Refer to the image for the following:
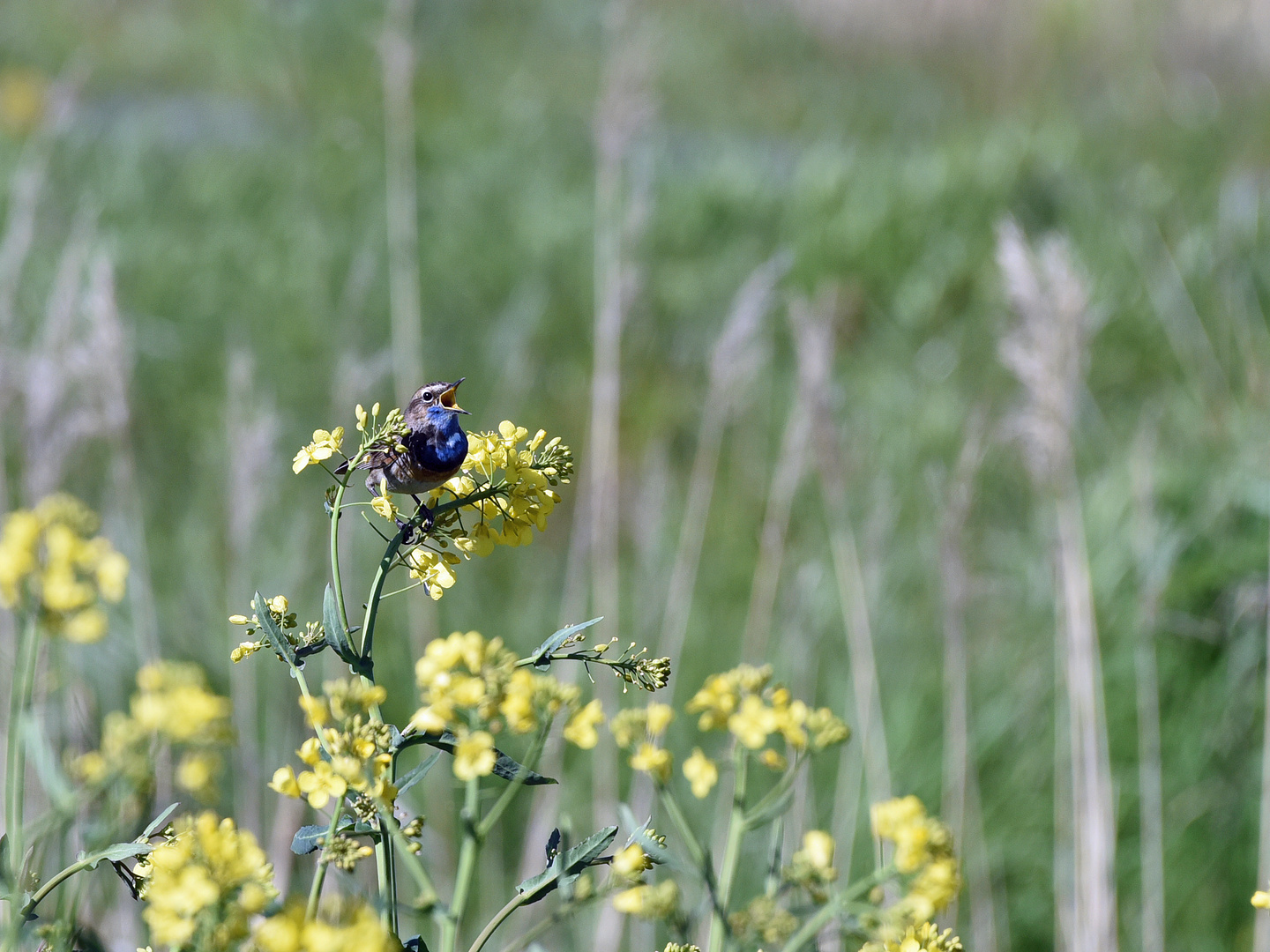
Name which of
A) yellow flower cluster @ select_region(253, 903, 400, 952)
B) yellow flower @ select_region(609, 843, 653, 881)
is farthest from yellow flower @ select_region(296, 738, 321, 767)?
yellow flower @ select_region(609, 843, 653, 881)

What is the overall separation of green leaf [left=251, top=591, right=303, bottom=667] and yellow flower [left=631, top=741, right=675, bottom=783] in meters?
0.34

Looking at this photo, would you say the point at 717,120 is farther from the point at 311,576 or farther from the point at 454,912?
the point at 454,912

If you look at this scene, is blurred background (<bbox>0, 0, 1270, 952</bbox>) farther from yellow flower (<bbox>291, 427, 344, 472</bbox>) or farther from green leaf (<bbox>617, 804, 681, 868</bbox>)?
green leaf (<bbox>617, 804, 681, 868</bbox>)

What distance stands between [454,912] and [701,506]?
174 cm

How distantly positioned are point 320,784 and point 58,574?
0.19 m

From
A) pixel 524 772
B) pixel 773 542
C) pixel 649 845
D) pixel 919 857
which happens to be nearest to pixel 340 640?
pixel 524 772

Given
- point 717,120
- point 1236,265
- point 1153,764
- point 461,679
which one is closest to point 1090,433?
point 1236,265

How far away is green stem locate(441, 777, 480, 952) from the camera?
72cm

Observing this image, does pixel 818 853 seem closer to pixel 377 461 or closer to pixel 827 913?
pixel 827 913

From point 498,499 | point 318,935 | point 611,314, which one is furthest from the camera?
point 611,314

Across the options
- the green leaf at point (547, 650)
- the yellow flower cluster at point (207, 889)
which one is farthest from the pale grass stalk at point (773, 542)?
the yellow flower cluster at point (207, 889)

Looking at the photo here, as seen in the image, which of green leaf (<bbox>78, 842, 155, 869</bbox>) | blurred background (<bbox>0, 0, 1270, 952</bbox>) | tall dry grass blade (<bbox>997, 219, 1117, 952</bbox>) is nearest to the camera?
green leaf (<bbox>78, 842, 155, 869</bbox>)

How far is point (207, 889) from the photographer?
2.00 ft

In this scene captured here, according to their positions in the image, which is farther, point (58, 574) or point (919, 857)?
point (919, 857)
